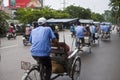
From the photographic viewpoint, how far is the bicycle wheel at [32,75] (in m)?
7.01

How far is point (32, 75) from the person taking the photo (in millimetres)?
7250

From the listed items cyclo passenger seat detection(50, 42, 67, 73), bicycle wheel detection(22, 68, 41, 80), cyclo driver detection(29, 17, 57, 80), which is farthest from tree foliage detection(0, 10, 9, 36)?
bicycle wheel detection(22, 68, 41, 80)

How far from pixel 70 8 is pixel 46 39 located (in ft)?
325

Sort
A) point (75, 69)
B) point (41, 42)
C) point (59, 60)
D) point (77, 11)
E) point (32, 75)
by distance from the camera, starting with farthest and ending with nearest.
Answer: point (77, 11)
point (75, 69)
point (59, 60)
point (41, 42)
point (32, 75)

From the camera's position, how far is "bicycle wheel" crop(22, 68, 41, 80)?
23.0ft

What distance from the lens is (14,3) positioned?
8831 cm

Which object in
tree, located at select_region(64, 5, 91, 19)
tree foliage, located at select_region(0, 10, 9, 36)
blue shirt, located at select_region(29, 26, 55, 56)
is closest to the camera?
blue shirt, located at select_region(29, 26, 55, 56)

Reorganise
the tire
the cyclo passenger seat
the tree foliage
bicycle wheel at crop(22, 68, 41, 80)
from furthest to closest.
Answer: the tree foliage → the tire → the cyclo passenger seat → bicycle wheel at crop(22, 68, 41, 80)

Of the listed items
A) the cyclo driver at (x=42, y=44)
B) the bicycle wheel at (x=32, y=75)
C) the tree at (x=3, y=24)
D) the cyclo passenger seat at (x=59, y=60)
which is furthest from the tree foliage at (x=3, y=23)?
the bicycle wheel at (x=32, y=75)

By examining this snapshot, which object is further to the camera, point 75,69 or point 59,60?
point 75,69

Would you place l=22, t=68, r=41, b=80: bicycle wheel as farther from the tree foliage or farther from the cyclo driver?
the tree foliage

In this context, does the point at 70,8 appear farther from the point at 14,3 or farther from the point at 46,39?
the point at 46,39

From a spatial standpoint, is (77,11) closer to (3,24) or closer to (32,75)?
(3,24)

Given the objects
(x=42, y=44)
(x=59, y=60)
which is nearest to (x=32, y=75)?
(x=42, y=44)
